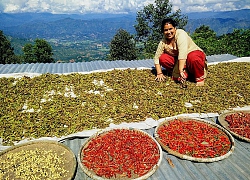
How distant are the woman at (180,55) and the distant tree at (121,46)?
23117 millimetres

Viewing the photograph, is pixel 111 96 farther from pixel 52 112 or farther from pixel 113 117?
pixel 52 112

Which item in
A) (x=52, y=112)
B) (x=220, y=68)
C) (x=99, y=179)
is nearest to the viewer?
(x=99, y=179)

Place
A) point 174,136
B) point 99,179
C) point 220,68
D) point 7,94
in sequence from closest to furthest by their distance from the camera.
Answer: point 99,179 < point 174,136 < point 7,94 < point 220,68

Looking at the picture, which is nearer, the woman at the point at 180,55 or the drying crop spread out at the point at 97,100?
the drying crop spread out at the point at 97,100

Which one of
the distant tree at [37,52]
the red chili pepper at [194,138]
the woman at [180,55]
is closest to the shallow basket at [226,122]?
the red chili pepper at [194,138]

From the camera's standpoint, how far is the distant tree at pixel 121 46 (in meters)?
27.1

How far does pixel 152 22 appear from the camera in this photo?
→ 84.2ft

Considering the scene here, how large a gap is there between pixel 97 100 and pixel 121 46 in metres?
24.6

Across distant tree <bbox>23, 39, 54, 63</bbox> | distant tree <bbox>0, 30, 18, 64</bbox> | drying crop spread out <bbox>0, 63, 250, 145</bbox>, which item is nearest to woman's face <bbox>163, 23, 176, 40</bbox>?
drying crop spread out <bbox>0, 63, 250, 145</bbox>

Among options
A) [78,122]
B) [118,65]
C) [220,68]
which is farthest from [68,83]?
[220,68]

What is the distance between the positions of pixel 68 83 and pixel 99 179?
8.06ft

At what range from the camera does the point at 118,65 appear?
5.50 m

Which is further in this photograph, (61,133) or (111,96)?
(111,96)

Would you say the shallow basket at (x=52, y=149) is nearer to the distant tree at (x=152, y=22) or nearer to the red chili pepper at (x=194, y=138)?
the red chili pepper at (x=194, y=138)
